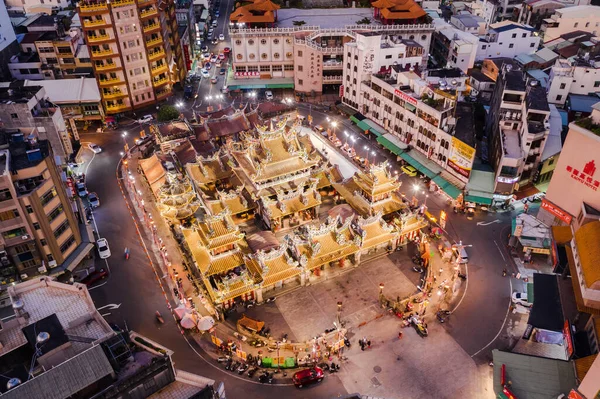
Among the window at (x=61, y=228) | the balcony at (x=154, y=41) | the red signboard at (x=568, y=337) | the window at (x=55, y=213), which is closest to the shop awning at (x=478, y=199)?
the red signboard at (x=568, y=337)

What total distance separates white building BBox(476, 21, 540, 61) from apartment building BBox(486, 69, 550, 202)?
1281 inches

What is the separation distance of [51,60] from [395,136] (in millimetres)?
76115

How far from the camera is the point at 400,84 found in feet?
286

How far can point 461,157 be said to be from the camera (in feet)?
245

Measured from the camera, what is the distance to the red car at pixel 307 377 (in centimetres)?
5031

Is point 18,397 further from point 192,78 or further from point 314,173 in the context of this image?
point 192,78

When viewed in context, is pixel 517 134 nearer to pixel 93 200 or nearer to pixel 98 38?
pixel 93 200

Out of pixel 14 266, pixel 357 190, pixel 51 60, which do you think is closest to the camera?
pixel 14 266

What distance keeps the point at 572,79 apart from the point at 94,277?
9215 centimetres

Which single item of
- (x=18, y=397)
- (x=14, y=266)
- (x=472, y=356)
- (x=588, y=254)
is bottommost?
(x=472, y=356)

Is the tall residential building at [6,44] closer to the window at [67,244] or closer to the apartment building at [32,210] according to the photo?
the apartment building at [32,210]

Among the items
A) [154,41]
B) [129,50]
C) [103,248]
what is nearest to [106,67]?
[129,50]

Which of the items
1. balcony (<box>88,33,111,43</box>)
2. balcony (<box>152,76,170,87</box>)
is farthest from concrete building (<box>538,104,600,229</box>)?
balcony (<box>88,33,111,43</box>)

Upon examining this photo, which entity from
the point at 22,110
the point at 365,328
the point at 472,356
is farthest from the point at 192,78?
the point at 472,356
